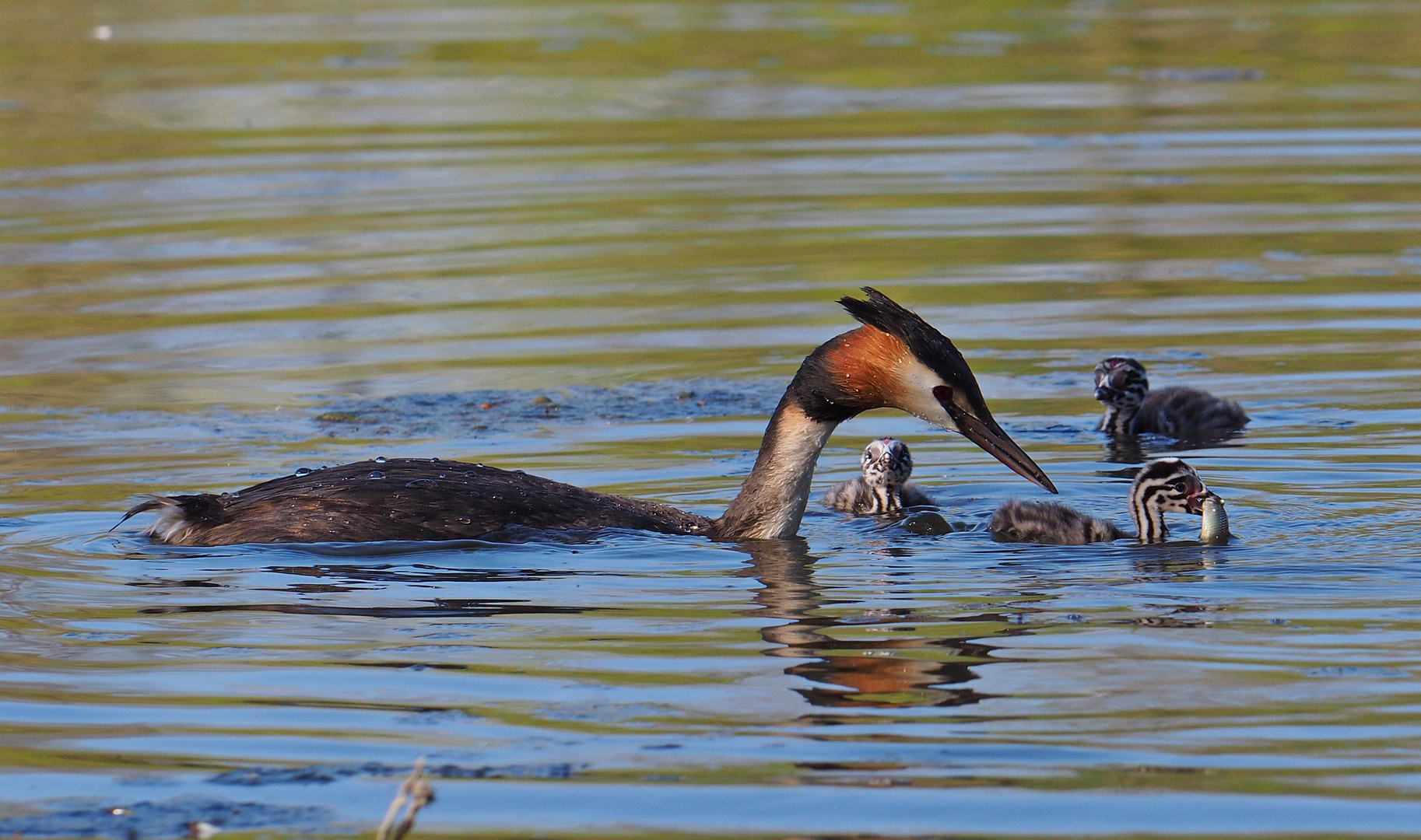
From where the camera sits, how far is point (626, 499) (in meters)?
8.71

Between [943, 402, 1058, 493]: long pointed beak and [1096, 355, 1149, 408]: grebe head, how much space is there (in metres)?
2.45

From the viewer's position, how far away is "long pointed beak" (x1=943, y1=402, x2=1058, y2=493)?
8.13 metres

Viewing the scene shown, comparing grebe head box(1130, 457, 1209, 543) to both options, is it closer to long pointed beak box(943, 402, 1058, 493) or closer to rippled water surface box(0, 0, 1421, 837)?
rippled water surface box(0, 0, 1421, 837)

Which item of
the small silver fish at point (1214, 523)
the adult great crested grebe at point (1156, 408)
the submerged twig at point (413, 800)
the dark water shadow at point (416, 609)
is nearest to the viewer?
the submerged twig at point (413, 800)

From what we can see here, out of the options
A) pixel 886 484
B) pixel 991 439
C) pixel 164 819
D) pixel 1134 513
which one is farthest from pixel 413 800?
pixel 886 484

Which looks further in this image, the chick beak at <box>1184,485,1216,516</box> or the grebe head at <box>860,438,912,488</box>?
the grebe head at <box>860,438,912,488</box>

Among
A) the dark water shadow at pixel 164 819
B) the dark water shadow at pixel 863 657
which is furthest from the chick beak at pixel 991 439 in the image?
the dark water shadow at pixel 164 819

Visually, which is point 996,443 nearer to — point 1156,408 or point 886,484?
point 886,484

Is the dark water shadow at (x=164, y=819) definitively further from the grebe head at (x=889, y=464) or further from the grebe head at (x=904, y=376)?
the grebe head at (x=889, y=464)

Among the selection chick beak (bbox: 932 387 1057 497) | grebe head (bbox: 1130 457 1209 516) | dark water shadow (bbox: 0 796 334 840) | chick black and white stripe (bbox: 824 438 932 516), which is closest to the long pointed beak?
chick beak (bbox: 932 387 1057 497)

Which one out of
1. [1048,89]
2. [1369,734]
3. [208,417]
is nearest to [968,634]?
[1369,734]

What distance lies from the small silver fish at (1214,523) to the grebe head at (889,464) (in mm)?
1460

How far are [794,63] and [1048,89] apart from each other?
3404mm

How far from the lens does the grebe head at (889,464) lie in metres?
9.05
